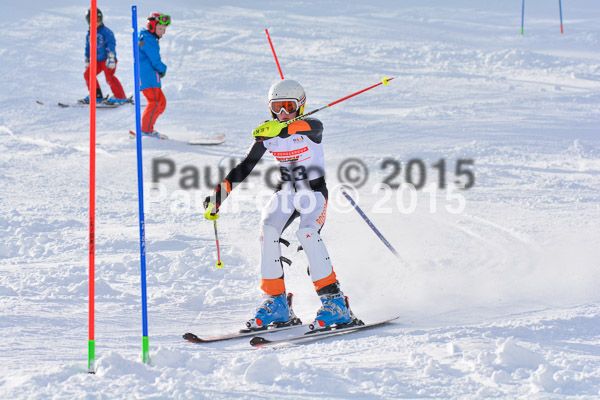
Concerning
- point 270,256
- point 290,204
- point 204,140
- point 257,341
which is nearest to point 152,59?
point 204,140

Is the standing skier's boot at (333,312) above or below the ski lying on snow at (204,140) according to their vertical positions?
below

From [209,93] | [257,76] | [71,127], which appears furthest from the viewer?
[257,76]

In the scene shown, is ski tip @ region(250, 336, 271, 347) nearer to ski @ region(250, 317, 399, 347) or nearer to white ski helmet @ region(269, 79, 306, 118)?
ski @ region(250, 317, 399, 347)

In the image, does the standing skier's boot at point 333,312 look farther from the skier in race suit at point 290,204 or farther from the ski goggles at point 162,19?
the ski goggles at point 162,19

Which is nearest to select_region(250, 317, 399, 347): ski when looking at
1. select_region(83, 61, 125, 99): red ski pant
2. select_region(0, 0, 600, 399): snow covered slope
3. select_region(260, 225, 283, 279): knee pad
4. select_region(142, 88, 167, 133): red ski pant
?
select_region(0, 0, 600, 399): snow covered slope

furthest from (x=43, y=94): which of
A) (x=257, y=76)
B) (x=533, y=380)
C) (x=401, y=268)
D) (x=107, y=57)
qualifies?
(x=533, y=380)

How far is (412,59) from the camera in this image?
15.4 m

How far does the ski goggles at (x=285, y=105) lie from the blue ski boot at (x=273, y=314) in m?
1.35

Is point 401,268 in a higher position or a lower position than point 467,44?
lower

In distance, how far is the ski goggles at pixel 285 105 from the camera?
189 inches

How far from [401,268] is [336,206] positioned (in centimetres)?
198

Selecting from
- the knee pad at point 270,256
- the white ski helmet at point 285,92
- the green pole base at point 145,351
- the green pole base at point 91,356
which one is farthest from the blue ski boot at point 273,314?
the white ski helmet at point 285,92

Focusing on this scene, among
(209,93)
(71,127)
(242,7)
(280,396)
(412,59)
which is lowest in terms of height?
(280,396)

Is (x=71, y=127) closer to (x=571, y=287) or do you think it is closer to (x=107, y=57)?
(x=107, y=57)
